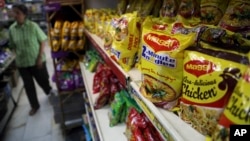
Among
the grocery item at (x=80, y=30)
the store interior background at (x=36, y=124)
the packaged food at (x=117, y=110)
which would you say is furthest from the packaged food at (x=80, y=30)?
the packaged food at (x=117, y=110)

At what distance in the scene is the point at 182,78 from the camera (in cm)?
80

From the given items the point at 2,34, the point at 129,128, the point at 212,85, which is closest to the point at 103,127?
the point at 129,128

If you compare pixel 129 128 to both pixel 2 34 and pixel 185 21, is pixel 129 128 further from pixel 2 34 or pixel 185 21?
pixel 2 34

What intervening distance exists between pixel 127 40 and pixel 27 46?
2.79 metres

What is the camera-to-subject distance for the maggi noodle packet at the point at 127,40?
1.26 metres

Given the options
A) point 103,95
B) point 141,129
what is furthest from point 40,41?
point 141,129

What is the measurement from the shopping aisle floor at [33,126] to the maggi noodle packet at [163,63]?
8.20 ft

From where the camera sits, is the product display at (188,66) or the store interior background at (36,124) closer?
the product display at (188,66)

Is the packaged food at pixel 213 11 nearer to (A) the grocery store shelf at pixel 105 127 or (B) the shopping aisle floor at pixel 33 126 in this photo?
(A) the grocery store shelf at pixel 105 127

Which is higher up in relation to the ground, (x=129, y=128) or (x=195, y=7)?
(x=195, y=7)

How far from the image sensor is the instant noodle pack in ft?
1.85

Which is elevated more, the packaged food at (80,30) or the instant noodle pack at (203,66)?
the instant noodle pack at (203,66)

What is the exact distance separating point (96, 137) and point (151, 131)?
1086mm

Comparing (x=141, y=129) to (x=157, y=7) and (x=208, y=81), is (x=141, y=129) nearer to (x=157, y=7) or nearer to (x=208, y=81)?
(x=208, y=81)
